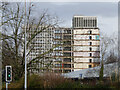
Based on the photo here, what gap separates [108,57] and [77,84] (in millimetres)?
12569

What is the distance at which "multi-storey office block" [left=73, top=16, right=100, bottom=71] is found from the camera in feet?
92.1

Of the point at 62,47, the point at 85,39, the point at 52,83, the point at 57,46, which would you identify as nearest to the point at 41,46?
the point at 57,46

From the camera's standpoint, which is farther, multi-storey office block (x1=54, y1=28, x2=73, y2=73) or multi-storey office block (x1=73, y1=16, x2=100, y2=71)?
multi-storey office block (x1=73, y1=16, x2=100, y2=71)

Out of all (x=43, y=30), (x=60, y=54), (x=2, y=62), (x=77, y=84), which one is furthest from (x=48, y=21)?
(x=77, y=84)

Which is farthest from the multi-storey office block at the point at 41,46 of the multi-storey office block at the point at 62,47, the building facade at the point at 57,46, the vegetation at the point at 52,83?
the vegetation at the point at 52,83

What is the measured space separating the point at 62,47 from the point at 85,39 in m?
4.38

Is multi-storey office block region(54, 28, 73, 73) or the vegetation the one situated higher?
multi-storey office block region(54, 28, 73, 73)

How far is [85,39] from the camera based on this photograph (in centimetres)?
2986

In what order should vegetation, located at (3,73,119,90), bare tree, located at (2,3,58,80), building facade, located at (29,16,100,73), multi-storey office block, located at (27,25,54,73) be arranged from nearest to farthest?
vegetation, located at (3,73,119,90), bare tree, located at (2,3,58,80), multi-storey office block, located at (27,25,54,73), building facade, located at (29,16,100,73)

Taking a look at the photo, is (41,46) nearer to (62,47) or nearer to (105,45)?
(62,47)

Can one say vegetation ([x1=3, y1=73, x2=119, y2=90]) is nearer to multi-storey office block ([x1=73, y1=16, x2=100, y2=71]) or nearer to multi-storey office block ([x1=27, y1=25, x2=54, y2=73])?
multi-storey office block ([x1=27, y1=25, x2=54, y2=73])

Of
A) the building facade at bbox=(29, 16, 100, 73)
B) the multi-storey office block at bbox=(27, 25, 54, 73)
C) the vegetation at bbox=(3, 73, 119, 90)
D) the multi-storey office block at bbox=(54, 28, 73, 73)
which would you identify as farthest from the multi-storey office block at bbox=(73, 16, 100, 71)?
the vegetation at bbox=(3, 73, 119, 90)

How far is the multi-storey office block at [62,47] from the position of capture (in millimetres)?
26209

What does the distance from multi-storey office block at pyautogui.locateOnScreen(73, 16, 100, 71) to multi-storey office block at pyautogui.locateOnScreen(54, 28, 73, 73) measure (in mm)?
642
